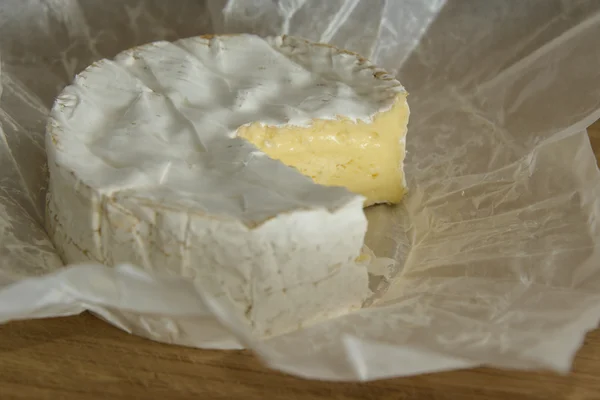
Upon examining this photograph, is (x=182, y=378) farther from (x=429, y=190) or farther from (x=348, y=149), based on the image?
(x=429, y=190)

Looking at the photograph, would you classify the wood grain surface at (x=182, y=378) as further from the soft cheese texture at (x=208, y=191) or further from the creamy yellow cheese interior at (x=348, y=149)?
the creamy yellow cheese interior at (x=348, y=149)

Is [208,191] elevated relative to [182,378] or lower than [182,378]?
elevated

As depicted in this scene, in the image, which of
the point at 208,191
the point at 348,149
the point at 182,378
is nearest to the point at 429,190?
the point at 348,149

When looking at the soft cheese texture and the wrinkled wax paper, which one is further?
the soft cheese texture

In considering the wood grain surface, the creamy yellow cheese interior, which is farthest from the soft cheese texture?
the wood grain surface

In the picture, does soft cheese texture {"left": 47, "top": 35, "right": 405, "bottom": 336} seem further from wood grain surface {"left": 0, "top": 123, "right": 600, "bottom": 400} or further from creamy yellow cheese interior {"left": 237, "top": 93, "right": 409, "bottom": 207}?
wood grain surface {"left": 0, "top": 123, "right": 600, "bottom": 400}

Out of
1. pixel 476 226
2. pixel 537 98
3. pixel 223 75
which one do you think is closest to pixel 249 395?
pixel 476 226
